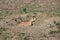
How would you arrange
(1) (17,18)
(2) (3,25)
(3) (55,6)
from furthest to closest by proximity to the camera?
(3) (55,6)
(1) (17,18)
(2) (3,25)

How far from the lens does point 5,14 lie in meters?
A: 4.70

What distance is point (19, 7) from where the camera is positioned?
16.6 feet

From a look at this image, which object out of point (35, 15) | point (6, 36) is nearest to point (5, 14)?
point (35, 15)

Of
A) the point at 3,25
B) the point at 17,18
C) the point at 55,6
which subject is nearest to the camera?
the point at 3,25

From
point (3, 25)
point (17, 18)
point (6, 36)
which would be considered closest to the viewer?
point (6, 36)

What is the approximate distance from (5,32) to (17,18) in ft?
2.27

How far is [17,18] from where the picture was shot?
14.6 feet

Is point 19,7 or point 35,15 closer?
point 35,15

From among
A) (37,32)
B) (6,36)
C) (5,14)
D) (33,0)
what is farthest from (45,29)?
(33,0)

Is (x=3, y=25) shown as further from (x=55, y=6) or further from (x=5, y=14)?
(x=55, y=6)

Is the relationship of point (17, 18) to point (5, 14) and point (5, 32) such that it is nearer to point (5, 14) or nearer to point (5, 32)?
point (5, 14)

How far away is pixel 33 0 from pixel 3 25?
1499 mm

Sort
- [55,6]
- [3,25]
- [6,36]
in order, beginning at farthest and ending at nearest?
[55,6] < [3,25] < [6,36]

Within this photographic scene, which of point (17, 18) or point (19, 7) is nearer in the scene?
point (17, 18)
